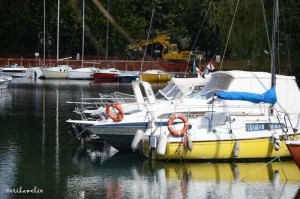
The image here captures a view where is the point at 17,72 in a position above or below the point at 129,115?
below

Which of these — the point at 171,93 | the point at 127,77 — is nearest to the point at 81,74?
the point at 127,77

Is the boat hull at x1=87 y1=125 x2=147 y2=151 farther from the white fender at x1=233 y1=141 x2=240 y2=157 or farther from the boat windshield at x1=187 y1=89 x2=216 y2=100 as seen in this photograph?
the white fender at x1=233 y1=141 x2=240 y2=157

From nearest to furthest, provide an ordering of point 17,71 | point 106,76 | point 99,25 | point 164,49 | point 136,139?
point 136,139, point 106,76, point 17,71, point 164,49, point 99,25

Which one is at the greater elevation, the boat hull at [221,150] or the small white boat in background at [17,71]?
the boat hull at [221,150]

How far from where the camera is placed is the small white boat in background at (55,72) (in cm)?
7806

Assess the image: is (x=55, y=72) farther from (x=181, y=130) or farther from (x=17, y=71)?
(x=181, y=130)

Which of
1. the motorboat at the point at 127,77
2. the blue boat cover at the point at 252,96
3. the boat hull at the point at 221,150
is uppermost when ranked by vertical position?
the blue boat cover at the point at 252,96

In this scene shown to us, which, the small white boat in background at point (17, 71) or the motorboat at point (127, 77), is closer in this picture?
the motorboat at point (127, 77)

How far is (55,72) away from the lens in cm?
7812

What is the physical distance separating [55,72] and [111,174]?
5272 centimetres

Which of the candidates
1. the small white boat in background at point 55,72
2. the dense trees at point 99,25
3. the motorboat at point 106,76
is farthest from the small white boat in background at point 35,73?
the dense trees at point 99,25

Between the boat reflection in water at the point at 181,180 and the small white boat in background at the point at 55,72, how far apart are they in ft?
164

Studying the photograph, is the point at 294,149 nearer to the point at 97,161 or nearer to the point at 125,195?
the point at 125,195

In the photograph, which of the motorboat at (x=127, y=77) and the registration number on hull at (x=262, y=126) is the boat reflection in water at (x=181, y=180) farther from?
the motorboat at (x=127, y=77)
